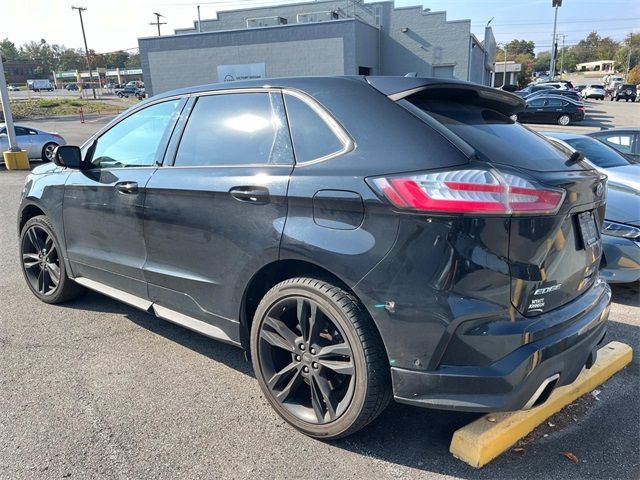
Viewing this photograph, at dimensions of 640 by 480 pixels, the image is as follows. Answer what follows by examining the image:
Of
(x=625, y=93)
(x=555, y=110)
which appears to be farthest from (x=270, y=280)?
(x=625, y=93)

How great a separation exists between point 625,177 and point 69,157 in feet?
19.1

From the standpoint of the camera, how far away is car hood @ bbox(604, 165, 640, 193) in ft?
18.5

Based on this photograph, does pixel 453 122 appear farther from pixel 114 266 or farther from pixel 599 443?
pixel 114 266

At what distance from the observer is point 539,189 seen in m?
2.17

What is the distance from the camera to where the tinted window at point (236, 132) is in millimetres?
2812

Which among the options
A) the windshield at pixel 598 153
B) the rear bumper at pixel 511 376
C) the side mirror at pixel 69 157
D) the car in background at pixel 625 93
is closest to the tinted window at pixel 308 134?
the rear bumper at pixel 511 376

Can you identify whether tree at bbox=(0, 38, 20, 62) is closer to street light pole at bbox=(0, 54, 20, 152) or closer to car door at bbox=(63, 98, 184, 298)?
street light pole at bbox=(0, 54, 20, 152)

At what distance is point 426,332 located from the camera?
2184 millimetres

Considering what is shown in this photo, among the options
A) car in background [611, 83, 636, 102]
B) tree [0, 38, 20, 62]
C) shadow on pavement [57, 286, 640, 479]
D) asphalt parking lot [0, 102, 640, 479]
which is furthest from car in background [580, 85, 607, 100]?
tree [0, 38, 20, 62]

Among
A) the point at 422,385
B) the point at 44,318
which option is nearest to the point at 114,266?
the point at 44,318

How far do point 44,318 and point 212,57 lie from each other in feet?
107

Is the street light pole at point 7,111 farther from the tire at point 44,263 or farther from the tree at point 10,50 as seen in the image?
the tree at point 10,50

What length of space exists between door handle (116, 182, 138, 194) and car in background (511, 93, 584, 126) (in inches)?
1018

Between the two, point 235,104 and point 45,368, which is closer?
point 235,104
